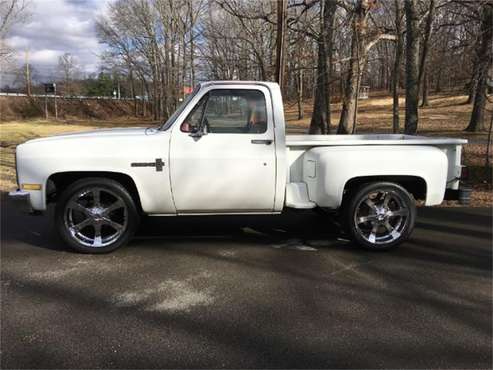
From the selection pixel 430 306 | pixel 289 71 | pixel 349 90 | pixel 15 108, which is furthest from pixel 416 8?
pixel 15 108

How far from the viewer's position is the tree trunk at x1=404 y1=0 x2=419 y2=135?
10.6 metres

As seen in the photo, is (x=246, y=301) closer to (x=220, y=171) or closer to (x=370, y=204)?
(x=220, y=171)

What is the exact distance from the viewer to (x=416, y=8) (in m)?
10.7

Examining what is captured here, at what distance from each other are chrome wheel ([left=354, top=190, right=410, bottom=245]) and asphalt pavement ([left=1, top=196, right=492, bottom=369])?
213 millimetres

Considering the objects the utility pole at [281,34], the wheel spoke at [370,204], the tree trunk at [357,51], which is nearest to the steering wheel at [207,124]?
the wheel spoke at [370,204]

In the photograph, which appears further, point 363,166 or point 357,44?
point 357,44

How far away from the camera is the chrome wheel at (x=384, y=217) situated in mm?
5043

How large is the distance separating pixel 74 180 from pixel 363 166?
128 inches

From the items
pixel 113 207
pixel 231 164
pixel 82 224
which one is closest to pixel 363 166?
pixel 231 164

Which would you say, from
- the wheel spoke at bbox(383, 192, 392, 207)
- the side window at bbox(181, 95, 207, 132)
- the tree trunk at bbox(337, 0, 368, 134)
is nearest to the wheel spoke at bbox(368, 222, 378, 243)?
the wheel spoke at bbox(383, 192, 392, 207)

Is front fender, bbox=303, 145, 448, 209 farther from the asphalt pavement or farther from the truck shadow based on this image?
the truck shadow

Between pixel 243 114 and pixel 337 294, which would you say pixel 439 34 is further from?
pixel 337 294

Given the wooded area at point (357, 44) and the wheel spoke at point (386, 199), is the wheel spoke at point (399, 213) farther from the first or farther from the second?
the wooded area at point (357, 44)

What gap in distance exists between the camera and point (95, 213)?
4.80m
